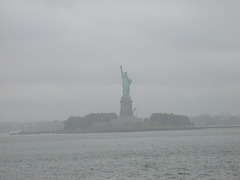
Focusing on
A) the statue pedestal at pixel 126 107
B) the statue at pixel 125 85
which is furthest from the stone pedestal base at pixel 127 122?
the statue at pixel 125 85

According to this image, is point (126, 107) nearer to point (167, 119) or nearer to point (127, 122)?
point (127, 122)

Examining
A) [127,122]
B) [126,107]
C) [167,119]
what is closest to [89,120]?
[167,119]

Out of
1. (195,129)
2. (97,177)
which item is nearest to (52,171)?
(97,177)

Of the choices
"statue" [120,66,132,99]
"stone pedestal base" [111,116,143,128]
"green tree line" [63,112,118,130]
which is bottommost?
"stone pedestal base" [111,116,143,128]

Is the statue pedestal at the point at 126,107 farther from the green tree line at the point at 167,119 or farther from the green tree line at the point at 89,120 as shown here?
the green tree line at the point at 89,120

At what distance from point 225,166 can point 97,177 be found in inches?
393

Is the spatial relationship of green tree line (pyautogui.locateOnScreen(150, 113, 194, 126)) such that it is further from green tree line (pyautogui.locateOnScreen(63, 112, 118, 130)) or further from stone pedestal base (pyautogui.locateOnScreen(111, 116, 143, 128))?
green tree line (pyautogui.locateOnScreen(63, 112, 118, 130))

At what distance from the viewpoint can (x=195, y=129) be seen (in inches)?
5782

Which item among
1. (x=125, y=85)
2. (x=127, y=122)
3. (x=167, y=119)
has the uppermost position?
(x=125, y=85)

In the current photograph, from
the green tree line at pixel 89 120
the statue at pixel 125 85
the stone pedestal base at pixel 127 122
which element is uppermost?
the statue at pixel 125 85

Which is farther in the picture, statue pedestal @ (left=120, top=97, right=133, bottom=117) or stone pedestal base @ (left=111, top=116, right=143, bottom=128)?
stone pedestal base @ (left=111, top=116, right=143, bottom=128)

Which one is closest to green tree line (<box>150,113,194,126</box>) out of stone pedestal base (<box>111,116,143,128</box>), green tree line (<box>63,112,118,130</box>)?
stone pedestal base (<box>111,116,143,128</box>)

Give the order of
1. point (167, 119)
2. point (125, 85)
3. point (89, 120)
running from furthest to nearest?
point (89, 120) < point (167, 119) < point (125, 85)

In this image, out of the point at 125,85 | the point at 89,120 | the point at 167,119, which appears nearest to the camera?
the point at 125,85
